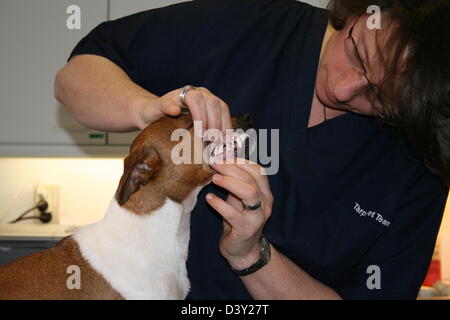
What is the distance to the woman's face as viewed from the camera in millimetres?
1425

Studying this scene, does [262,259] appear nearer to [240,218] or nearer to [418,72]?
[240,218]

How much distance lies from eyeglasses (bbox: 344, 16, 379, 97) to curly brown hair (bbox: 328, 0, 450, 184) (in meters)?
0.03

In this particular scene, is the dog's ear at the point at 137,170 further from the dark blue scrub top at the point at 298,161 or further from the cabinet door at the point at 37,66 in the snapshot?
the cabinet door at the point at 37,66

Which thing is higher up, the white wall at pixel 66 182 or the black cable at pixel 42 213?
the white wall at pixel 66 182

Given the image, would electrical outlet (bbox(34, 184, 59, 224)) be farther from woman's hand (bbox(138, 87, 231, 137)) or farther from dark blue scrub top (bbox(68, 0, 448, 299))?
woman's hand (bbox(138, 87, 231, 137))

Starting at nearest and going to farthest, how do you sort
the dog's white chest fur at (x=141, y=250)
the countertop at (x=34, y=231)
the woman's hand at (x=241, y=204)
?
the woman's hand at (x=241, y=204) → the dog's white chest fur at (x=141, y=250) → the countertop at (x=34, y=231)

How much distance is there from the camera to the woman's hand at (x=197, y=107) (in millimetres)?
1307

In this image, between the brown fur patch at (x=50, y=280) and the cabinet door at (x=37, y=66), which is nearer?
the brown fur patch at (x=50, y=280)

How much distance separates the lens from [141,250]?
1.43 metres

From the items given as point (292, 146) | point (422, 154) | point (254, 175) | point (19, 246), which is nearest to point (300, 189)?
point (292, 146)

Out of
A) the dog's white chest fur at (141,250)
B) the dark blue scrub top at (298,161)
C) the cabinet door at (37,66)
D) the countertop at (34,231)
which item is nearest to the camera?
the dog's white chest fur at (141,250)

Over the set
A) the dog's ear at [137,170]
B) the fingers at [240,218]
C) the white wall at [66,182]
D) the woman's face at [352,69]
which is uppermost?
the woman's face at [352,69]

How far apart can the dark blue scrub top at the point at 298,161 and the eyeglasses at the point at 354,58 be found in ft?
0.44

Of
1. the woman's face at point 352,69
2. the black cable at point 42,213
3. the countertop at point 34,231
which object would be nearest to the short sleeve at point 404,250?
the woman's face at point 352,69
